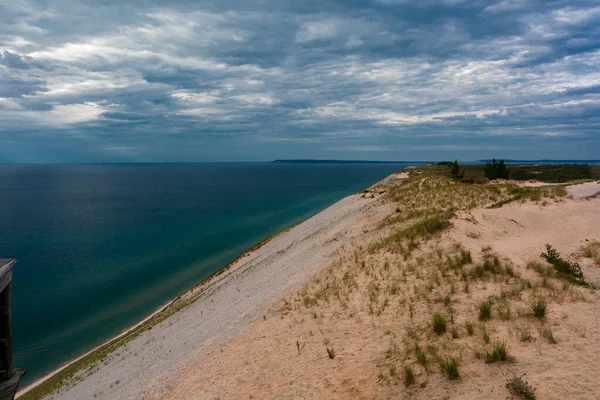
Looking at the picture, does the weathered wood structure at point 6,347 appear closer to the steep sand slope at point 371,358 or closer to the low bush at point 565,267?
the steep sand slope at point 371,358

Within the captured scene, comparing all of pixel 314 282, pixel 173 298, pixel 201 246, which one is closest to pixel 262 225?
pixel 201 246

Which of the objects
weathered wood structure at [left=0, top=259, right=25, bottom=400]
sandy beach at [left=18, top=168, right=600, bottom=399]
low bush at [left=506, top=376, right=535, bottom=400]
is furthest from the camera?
sandy beach at [left=18, top=168, right=600, bottom=399]

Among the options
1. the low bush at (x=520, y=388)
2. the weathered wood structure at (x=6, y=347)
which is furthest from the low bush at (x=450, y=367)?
the weathered wood structure at (x=6, y=347)

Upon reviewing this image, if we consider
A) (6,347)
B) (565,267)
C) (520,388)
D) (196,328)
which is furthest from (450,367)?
(196,328)

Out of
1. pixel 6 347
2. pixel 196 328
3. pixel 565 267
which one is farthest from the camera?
pixel 196 328

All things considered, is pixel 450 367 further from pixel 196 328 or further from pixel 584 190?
pixel 584 190

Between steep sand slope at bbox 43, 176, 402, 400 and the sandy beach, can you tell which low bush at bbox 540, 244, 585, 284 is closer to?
the sandy beach

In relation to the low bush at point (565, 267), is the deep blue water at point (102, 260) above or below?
below

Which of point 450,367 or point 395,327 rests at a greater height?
point 450,367

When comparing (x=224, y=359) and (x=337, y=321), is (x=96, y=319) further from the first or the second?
(x=337, y=321)

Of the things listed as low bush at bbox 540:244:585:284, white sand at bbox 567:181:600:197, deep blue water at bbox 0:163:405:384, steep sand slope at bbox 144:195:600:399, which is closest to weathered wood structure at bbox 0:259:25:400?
steep sand slope at bbox 144:195:600:399
